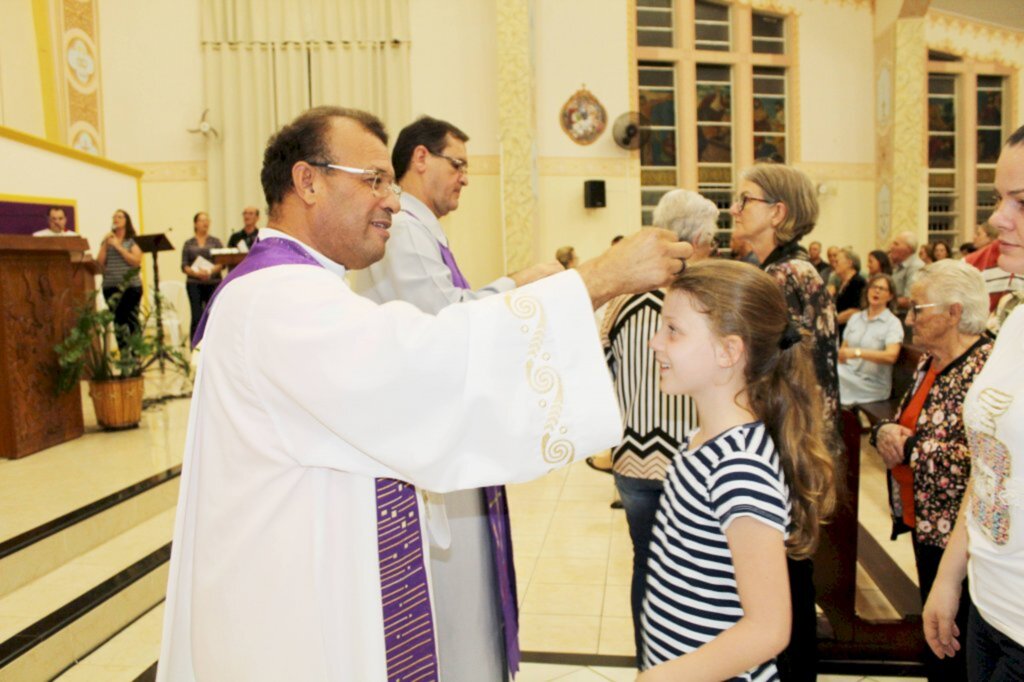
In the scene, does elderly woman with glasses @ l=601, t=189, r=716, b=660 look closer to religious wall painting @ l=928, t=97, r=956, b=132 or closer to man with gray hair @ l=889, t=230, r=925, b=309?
man with gray hair @ l=889, t=230, r=925, b=309

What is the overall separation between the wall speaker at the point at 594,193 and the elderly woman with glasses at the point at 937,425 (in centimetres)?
866

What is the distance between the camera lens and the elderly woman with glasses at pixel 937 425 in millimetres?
2160

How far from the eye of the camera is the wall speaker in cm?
1108

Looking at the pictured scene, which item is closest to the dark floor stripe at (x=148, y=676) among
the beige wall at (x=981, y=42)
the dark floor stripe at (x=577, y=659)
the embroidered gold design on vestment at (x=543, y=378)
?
the dark floor stripe at (x=577, y=659)

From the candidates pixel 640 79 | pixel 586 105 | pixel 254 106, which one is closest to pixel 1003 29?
pixel 640 79

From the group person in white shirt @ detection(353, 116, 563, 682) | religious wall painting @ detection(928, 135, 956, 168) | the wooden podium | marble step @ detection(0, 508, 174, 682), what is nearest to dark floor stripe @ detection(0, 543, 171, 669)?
marble step @ detection(0, 508, 174, 682)

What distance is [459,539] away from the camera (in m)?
1.85

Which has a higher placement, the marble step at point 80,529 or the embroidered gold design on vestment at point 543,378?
the embroidered gold design on vestment at point 543,378

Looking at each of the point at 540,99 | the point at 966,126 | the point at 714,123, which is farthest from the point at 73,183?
the point at 966,126

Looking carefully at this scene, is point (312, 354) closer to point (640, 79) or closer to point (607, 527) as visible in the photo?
point (607, 527)

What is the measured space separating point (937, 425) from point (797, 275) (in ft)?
1.84

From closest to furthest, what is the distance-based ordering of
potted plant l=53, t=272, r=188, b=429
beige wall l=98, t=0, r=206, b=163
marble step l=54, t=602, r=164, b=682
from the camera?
1. marble step l=54, t=602, r=164, b=682
2. potted plant l=53, t=272, r=188, b=429
3. beige wall l=98, t=0, r=206, b=163

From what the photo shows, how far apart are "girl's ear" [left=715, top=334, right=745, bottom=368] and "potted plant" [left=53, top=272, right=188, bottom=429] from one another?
435cm

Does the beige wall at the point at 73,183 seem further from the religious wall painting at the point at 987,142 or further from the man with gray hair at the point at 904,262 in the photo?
the religious wall painting at the point at 987,142
